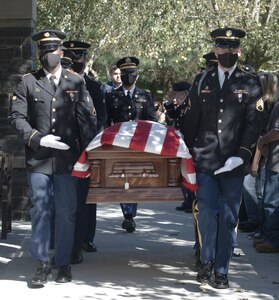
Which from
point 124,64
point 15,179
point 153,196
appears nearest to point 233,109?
point 153,196

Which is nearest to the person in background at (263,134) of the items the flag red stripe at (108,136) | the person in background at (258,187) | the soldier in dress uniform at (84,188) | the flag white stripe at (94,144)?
the person in background at (258,187)

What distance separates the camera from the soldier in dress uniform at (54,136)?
6.56 meters

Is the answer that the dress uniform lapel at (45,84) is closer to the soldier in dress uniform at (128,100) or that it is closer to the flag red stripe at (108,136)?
the flag red stripe at (108,136)

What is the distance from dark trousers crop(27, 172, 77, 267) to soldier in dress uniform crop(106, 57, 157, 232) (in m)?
2.45

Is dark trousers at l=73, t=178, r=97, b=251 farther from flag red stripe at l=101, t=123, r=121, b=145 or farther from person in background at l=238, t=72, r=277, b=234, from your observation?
person in background at l=238, t=72, r=277, b=234

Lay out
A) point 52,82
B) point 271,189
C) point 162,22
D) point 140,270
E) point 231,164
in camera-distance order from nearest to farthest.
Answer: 1. point 231,164
2. point 52,82
3. point 140,270
4. point 271,189
5. point 162,22

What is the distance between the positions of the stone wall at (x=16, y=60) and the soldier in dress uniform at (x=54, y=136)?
3.32 m

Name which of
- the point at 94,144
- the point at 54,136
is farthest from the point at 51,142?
the point at 94,144

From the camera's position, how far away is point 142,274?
7.03m

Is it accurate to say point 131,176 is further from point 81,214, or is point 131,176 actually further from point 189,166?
point 81,214

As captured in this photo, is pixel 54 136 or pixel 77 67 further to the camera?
pixel 77 67

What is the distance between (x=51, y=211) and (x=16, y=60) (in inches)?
147

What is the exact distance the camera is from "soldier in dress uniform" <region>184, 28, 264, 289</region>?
6371mm

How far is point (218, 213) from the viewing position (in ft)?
21.3
